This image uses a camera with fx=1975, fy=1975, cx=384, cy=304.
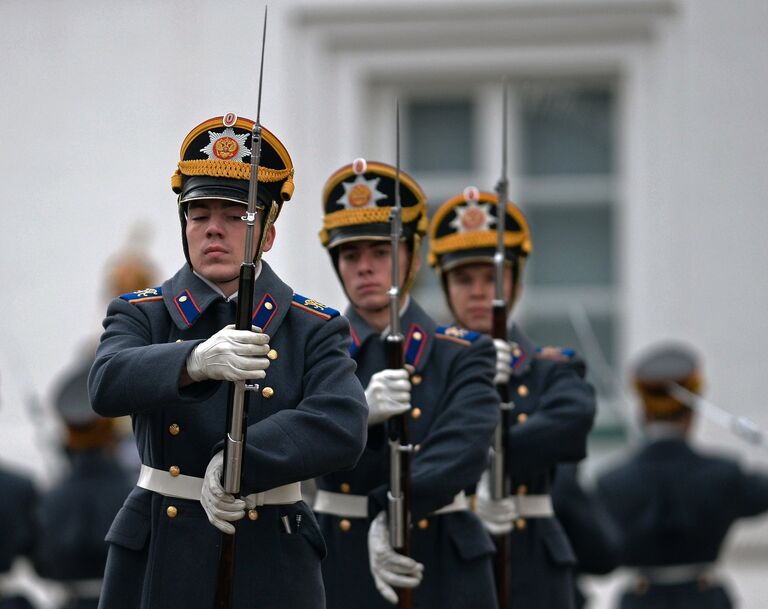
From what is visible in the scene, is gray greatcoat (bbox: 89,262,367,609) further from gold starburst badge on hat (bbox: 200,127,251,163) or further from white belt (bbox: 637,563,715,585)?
white belt (bbox: 637,563,715,585)

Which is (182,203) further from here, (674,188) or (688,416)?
(674,188)

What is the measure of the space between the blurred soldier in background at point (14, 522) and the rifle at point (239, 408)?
420 centimetres

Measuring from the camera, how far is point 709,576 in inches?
384

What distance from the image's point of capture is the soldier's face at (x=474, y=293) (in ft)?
24.3

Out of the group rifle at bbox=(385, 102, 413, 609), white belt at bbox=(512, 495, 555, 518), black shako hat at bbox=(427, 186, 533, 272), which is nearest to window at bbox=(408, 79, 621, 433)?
black shako hat at bbox=(427, 186, 533, 272)

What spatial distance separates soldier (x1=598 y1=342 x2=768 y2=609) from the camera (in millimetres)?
9492

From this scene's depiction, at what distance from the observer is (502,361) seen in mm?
6855

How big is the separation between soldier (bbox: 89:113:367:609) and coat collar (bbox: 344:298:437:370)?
944 mm

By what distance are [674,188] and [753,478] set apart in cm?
284

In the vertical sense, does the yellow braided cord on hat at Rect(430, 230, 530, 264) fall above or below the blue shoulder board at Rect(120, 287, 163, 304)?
above

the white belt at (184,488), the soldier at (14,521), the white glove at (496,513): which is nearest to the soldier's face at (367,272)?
the white glove at (496,513)

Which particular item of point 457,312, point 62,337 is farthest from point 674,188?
point 457,312

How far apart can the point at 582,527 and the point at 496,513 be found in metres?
1.55

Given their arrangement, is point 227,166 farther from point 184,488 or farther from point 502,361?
point 502,361
